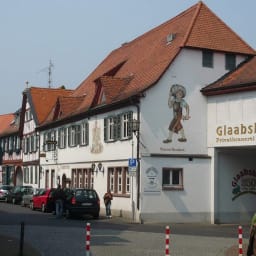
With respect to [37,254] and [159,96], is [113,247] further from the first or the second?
[159,96]

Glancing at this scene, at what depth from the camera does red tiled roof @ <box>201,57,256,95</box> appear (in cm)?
3034

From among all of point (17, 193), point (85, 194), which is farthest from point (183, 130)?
point (17, 193)

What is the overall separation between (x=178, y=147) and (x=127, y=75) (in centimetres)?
770

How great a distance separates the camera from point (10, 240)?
1905 cm

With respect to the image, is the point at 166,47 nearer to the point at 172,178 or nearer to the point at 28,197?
the point at 172,178

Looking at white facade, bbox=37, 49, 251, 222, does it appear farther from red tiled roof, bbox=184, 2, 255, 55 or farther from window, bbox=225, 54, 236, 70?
red tiled roof, bbox=184, 2, 255, 55

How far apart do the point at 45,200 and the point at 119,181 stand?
16.6ft

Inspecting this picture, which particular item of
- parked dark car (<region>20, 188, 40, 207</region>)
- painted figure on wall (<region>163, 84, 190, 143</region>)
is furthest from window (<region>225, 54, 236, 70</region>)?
parked dark car (<region>20, 188, 40, 207</region>)

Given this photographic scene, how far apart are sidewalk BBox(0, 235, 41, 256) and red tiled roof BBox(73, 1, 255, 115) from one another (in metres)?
14.6

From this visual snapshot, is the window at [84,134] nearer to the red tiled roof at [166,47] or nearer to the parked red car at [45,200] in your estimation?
the red tiled roof at [166,47]

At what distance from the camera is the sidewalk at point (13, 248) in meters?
15.6

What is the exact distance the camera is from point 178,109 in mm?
32156

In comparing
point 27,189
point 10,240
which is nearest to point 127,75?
point 27,189

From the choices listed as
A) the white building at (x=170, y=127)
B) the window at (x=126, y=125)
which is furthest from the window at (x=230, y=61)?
the window at (x=126, y=125)
